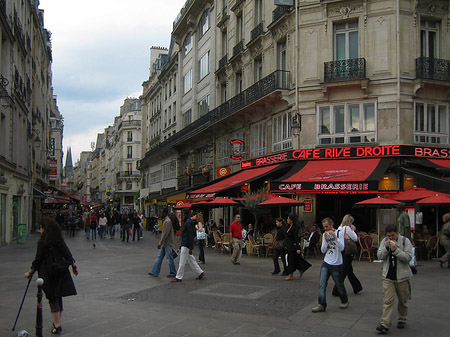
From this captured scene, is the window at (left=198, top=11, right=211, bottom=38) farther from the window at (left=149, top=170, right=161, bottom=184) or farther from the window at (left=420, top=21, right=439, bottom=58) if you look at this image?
the window at (left=420, top=21, right=439, bottom=58)

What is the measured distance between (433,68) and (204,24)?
20.9 m

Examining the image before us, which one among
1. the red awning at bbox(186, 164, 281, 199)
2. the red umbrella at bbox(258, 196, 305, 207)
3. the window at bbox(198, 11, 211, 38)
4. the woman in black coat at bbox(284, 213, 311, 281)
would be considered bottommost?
the woman in black coat at bbox(284, 213, 311, 281)

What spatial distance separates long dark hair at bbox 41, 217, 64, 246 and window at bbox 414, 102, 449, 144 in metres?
16.3

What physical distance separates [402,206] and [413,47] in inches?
353

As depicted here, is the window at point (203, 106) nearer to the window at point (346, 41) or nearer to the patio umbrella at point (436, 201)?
the window at point (346, 41)

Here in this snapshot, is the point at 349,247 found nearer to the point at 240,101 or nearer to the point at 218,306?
the point at 218,306

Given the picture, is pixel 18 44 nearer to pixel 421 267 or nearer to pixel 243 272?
pixel 243 272

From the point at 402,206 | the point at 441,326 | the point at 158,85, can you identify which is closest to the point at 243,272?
the point at 402,206

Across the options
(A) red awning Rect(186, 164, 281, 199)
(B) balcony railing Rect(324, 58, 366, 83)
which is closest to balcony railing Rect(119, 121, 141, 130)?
(A) red awning Rect(186, 164, 281, 199)

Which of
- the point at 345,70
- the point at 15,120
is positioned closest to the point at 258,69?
the point at 345,70

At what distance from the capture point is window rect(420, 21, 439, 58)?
19766 mm

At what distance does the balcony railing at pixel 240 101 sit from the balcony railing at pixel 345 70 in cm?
223

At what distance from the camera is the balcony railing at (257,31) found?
2469 centimetres

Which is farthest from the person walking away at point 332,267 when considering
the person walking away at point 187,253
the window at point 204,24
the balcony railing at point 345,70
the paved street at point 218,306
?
the window at point 204,24
